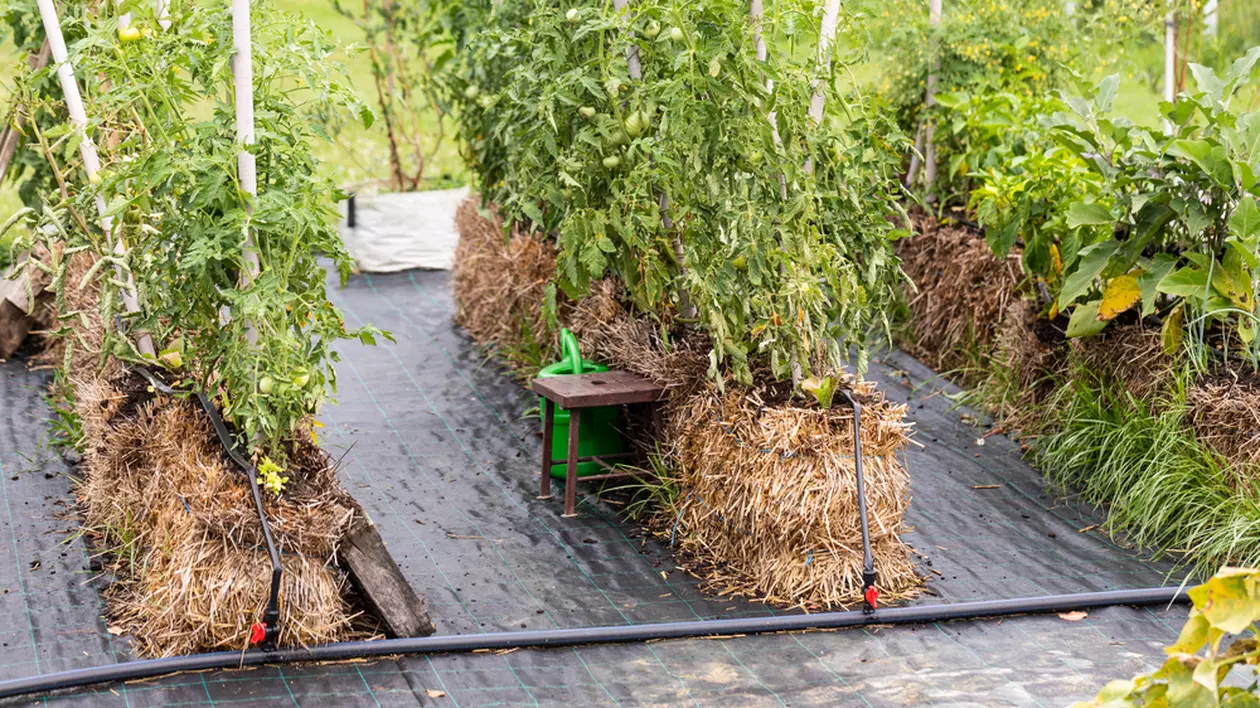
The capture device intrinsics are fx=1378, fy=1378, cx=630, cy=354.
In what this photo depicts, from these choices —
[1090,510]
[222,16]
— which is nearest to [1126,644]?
[1090,510]

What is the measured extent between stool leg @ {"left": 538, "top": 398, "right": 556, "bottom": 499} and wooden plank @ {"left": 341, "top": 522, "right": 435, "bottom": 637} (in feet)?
3.83

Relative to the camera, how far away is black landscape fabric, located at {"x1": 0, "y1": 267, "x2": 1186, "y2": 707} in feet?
11.8

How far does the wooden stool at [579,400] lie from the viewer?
471 centimetres

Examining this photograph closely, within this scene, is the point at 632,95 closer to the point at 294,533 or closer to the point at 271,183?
the point at 271,183

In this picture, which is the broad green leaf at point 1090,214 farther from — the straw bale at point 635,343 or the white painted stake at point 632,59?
the white painted stake at point 632,59

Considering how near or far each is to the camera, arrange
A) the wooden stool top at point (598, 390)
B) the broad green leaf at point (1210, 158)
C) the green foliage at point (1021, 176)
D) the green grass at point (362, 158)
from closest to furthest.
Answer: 1. the broad green leaf at point (1210, 158)
2. the wooden stool top at point (598, 390)
3. the green foliage at point (1021, 176)
4. the green grass at point (362, 158)

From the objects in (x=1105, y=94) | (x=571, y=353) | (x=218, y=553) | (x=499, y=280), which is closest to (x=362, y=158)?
(x=499, y=280)

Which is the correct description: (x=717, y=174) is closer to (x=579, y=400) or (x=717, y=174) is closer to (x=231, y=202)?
(x=579, y=400)

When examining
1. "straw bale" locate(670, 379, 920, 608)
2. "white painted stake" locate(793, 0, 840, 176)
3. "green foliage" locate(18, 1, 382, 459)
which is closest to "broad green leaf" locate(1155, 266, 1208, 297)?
"straw bale" locate(670, 379, 920, 608)

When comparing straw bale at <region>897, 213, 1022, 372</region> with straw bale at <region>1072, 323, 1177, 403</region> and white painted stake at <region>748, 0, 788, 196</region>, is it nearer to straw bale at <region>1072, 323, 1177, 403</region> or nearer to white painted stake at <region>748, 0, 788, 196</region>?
straw bale at <region>1072, 323, 1177, 403</region>

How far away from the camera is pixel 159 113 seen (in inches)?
151

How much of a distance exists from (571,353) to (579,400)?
0.48 meters

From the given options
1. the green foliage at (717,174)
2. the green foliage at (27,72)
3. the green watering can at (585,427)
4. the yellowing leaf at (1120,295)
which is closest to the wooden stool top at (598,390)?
the green watering can at (585,427)

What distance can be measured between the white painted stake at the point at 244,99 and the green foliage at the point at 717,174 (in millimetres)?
1127
